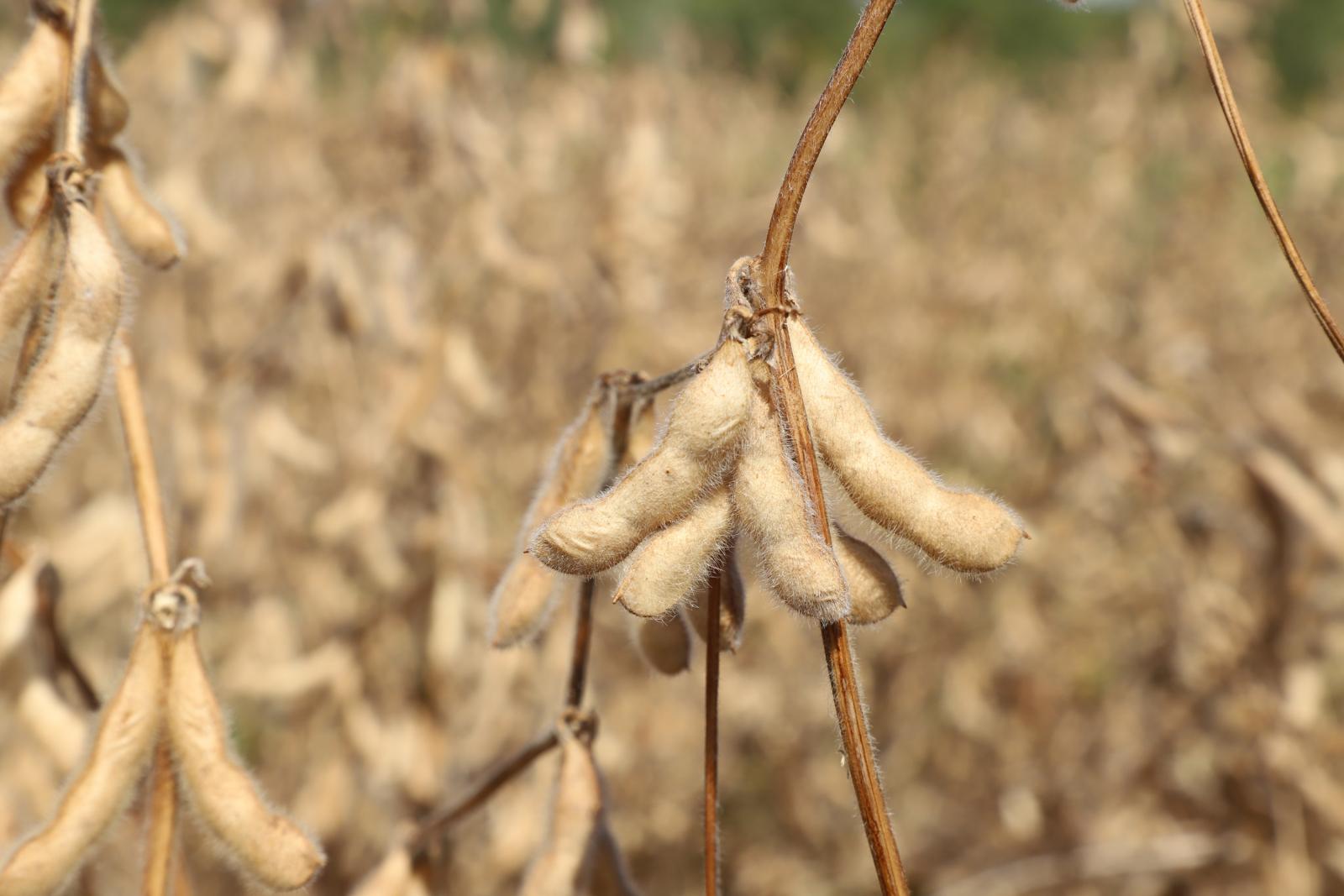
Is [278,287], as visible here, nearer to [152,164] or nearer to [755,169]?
[152,164]

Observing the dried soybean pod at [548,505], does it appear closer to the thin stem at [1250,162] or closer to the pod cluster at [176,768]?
the pod cluster at [176,768]

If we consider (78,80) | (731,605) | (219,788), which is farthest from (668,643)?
(78,80)

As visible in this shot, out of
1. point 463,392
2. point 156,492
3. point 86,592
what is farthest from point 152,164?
point 156,492

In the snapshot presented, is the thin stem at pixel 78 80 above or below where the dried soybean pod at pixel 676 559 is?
above

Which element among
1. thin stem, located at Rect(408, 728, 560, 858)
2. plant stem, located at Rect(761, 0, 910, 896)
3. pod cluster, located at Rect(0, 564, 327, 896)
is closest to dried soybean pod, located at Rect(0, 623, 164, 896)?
pod cluster, located at Rect(0, 564, 327, 896)

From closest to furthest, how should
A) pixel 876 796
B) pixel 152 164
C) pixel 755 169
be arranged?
1. pixel 876 796
2. pixel 152 164
3. pixel 755 169

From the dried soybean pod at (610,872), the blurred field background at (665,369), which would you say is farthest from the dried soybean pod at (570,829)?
the blurred field background at (665,369)

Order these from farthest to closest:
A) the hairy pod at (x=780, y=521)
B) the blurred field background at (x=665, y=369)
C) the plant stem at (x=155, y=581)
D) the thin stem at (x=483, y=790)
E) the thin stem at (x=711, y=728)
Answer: the blurred field background at (x=665, y=369), the thin stem at (x=483, y=790), the plant stem at (x=155, y=581), the thin stem at (x=711, y=728), the hairy pod at (x=780, y=521)
